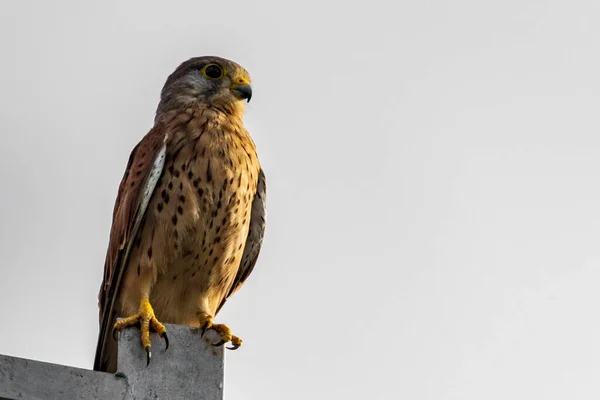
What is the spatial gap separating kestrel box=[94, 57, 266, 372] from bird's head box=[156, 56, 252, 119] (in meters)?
0.38

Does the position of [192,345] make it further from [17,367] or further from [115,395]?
[17,367]

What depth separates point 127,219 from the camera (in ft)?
18.6

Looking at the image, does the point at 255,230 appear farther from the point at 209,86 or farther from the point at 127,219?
the point at 209,86

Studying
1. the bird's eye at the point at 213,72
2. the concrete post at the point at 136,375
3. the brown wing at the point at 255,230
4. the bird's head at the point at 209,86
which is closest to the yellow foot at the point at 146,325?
the concrete post at the point at 136,375

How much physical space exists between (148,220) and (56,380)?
2.19m

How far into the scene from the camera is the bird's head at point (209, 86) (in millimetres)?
6398

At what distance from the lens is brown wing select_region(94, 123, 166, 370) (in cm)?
565

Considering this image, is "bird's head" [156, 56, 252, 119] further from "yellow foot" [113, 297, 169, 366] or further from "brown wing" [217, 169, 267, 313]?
"yellow foot" [113, 297, 169, 366]

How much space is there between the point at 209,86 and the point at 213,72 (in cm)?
15

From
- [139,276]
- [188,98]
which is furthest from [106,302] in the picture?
[188,98]

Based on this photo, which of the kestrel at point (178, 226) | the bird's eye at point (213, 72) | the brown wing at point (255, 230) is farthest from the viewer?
the bird's eye at point (213, 72)

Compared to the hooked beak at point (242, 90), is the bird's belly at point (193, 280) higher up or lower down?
lower down

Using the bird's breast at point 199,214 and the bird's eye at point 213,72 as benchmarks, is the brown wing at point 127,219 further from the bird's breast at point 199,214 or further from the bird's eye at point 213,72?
the bird's eye at point 213,72

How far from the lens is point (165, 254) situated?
18.4 feet
